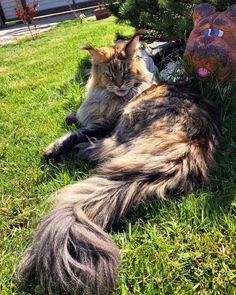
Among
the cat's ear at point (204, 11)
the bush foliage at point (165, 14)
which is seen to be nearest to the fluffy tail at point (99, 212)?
the cat's ear at point (204, 11)

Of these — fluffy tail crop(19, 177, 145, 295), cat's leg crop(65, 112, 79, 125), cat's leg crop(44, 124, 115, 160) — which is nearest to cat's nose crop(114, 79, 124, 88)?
cat's leg crop(44, 124, 115, 160)

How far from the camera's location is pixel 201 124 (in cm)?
236

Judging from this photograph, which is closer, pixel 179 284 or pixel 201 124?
pixel 179 284

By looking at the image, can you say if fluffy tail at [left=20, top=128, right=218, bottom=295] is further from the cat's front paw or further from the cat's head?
the cat's head

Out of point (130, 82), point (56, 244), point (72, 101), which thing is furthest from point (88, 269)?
point (72, 101)

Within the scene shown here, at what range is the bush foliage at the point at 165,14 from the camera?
3.51 m

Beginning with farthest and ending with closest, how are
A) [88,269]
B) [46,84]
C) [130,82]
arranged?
[46,84] → [130,82] → [88,269]

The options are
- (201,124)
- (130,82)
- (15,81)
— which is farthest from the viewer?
(15,81)

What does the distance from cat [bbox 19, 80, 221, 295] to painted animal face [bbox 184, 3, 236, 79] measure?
0.30 meters

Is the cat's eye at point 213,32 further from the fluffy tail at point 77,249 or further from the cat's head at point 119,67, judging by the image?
the fluffy tail at point 77,249

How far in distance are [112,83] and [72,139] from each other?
65cm

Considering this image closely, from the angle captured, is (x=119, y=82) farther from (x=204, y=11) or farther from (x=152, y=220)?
(x=152, y=220)

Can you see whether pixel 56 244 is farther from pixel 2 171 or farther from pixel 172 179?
pixel 2 171

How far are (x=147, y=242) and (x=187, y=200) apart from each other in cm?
37
